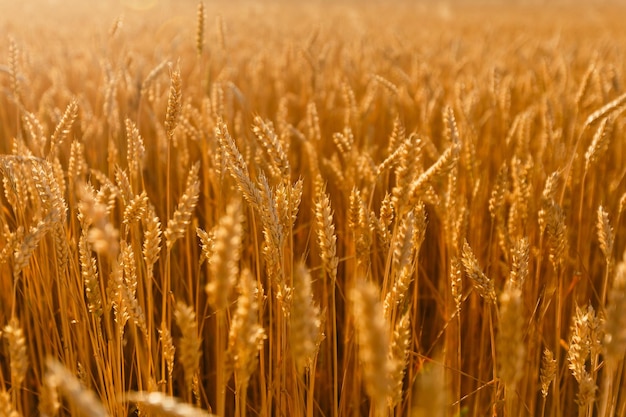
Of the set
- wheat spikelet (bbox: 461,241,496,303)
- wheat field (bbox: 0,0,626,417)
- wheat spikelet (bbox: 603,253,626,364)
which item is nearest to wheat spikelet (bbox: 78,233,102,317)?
wheat field (bbox: 0,0,626,417)

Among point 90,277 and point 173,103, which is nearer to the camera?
point 90,277

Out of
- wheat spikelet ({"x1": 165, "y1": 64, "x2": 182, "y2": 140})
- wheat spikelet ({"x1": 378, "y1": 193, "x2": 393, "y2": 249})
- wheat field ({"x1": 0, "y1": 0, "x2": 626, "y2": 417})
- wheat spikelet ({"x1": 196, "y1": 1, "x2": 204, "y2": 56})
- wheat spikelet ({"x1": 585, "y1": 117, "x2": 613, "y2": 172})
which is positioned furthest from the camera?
wheat spikelet ({"x1": 196, "y1": 1, "x2": 204, "y2": 56})

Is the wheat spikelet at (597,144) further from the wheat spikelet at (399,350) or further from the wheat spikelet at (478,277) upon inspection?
the wheat spikelet at (399,350)

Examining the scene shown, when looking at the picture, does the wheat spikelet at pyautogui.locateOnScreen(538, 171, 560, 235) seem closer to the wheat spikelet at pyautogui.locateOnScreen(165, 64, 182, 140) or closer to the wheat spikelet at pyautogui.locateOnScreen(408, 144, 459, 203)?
the wheat spikelet at pyautogui.locateOnScreen(408, 144, 459, 203)

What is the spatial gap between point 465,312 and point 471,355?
16 centimetres

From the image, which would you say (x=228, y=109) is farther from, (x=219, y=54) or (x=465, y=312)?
(x=219, y=54)

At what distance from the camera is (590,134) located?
6.51 feet

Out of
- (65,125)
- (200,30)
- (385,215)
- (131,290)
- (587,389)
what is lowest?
(587,389)

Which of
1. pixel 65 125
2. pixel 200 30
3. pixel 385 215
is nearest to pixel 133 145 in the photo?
pixel 65 125

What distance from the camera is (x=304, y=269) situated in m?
0.59

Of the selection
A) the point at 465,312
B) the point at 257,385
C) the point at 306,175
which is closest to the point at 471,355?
the point at 465,312

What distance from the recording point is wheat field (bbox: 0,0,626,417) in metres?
0.64

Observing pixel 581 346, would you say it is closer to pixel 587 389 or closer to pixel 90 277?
pixel 587 389

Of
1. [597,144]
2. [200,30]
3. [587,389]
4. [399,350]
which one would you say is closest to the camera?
[399,350]
